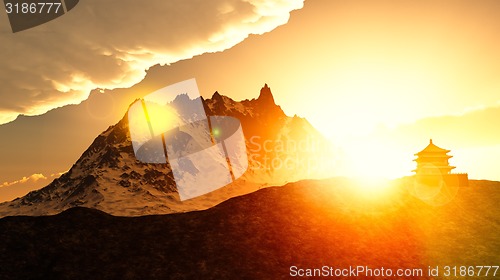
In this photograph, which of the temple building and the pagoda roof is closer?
the temple building

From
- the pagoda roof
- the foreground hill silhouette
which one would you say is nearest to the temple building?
the pagoda roof

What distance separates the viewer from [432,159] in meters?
48.3

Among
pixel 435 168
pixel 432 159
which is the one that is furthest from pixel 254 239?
pixel 432 159

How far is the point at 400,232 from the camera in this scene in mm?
28594

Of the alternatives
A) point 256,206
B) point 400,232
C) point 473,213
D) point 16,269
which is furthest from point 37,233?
point 473,213

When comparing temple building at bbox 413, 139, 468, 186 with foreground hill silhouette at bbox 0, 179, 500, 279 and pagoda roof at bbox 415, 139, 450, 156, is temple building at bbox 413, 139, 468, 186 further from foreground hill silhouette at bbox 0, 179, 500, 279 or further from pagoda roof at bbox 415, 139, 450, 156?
foreground hill silhouette at bbox 0, 179, 500, 279

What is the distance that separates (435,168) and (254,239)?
3228cm

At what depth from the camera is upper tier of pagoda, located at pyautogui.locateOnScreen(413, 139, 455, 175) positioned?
4744 centimetres

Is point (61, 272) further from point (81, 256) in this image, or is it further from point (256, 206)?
point (256, 206)

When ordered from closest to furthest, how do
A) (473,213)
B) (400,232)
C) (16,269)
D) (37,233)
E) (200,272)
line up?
(16,269), (200,272), (37,233), (400,232), (473,213)

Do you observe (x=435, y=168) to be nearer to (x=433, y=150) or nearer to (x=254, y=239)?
(x=433, y=150)

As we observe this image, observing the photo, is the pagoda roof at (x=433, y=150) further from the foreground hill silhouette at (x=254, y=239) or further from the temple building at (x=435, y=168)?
the foreground hill silhouette at (x=254, y=239)

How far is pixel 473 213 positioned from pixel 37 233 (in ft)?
119

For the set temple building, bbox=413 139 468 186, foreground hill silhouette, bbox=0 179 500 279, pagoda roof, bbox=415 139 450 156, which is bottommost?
foreground hill silhouette, bbox=0 179 500 279
